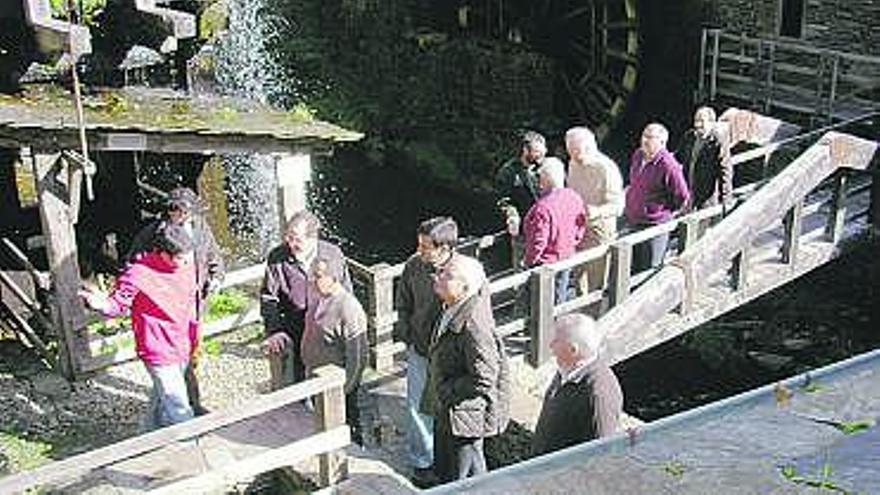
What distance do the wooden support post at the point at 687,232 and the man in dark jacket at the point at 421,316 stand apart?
8.61 ft

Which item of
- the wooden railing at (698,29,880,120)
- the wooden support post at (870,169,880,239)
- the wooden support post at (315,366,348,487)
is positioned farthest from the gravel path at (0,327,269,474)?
the wooden railing at (698,29,880,120)

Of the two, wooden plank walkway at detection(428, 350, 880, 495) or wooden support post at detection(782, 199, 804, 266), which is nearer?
wooden plank walkway at detection(428, 350, 880, 495)

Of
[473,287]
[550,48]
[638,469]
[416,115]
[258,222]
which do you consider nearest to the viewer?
[638,469]

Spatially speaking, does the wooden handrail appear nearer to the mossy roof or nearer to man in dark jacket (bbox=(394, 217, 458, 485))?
man in dark jacket (bbox=(394, 217, 458, 485))

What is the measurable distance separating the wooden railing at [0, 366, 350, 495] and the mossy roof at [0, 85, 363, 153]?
270cm

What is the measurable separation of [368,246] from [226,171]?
295cm

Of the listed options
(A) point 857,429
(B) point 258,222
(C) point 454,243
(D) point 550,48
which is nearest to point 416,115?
(D) point 550,48

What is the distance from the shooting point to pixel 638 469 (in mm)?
3965

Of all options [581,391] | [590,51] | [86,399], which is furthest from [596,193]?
[590,51]

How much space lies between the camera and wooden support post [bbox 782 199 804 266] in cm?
965

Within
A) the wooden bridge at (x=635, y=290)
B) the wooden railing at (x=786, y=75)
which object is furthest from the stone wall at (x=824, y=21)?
the wooden bridge at (x=635, y=290)

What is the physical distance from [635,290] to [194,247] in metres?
3.25

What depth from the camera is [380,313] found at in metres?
8.04

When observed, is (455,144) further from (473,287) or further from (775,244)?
(473,287)
